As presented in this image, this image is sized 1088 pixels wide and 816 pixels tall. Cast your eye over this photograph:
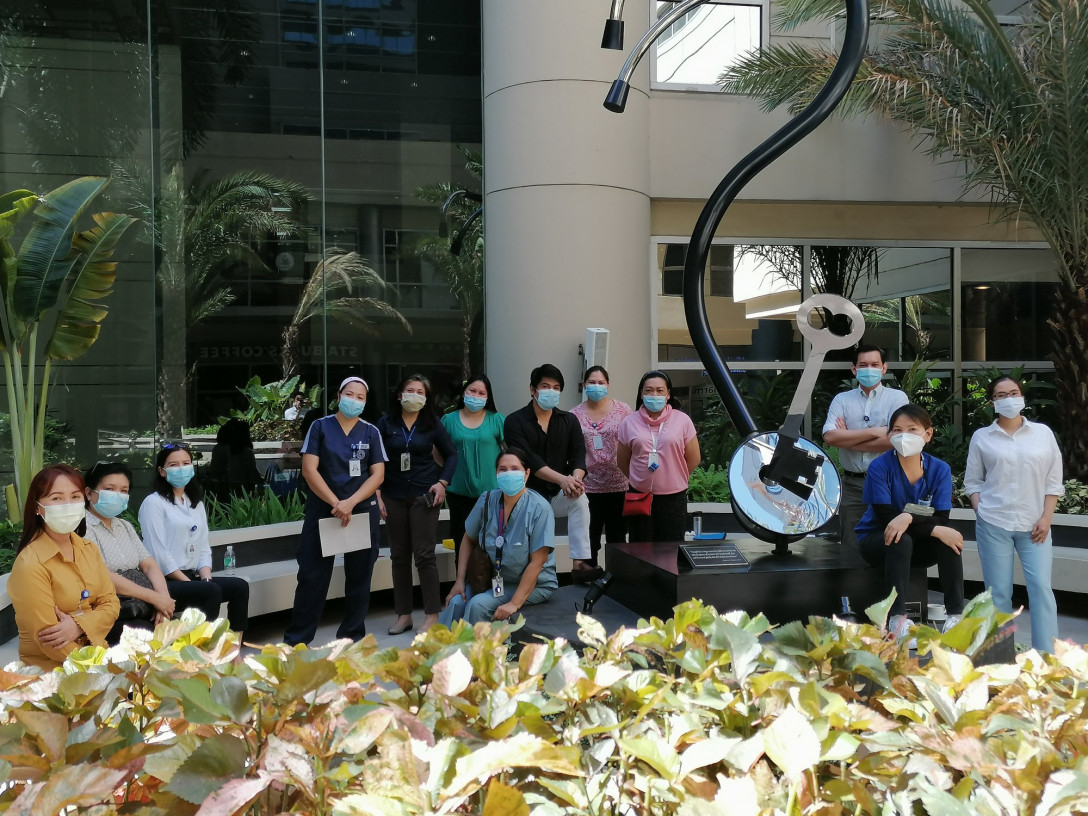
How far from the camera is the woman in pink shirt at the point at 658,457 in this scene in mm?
6434

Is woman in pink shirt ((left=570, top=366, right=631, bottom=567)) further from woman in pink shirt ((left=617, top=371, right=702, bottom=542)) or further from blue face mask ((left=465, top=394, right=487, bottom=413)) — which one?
blue face mask ((left=465, top=394, right=487, bottom=413))

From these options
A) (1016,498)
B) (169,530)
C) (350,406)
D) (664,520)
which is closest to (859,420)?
(1016,498)

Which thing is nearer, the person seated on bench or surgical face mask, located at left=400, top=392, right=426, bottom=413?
the person seated on bench

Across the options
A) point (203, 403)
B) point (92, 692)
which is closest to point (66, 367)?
point (203, 403)

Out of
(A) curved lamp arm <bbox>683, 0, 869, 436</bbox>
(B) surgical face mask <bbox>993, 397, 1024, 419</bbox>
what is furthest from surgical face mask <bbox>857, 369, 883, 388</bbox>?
(A) curved lamp arm <bbox>683, 0, 869, 436</bbox>

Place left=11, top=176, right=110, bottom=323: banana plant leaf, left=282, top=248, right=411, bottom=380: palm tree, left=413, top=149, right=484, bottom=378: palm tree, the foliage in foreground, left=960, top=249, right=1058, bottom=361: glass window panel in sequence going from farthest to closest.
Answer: left=960, top=249, right=1058, bottom=361: glass window panel → left=413, top=149, right=484, bottom=378: palm tree → left=282, top=248, right=411, bottom=380: palm tree → left=11, top=176, right=110, bottom=323: banana plant leaf → the foliage in foreground

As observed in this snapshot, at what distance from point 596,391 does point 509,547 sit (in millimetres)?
1827

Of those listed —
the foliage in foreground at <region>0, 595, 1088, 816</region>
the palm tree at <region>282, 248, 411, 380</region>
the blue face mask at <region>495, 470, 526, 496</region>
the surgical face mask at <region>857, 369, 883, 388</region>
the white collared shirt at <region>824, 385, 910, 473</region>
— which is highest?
the palm tree at <region>282, 248, 411, 380</region>

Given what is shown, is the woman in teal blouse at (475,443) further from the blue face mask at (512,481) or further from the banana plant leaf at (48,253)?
the banana plant leaf at (48,253)

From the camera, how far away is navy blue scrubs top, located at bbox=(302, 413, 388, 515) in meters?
6.49

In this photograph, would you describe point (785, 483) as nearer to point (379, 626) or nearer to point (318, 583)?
point (318, 583)

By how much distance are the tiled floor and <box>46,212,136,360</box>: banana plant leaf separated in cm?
281

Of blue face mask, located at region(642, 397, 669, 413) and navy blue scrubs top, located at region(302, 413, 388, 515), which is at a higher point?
blue face mask, located at region(642, 397, 669, 413)

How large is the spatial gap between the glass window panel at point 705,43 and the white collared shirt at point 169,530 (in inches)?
313
